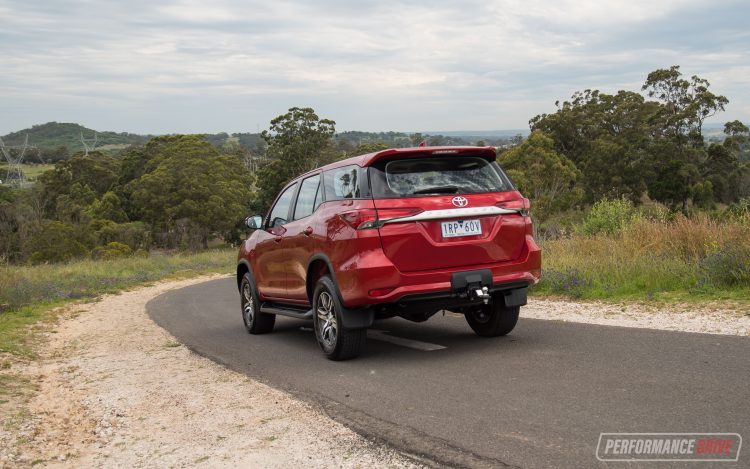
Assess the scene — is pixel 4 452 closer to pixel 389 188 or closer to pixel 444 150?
pixel 389 188

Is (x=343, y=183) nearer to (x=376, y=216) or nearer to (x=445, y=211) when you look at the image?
(x=376, y=216)

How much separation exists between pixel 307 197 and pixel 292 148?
65273mm

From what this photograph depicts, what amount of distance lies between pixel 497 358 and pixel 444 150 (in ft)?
6.72

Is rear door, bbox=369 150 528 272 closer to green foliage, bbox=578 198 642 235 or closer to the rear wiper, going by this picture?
the rear wiper

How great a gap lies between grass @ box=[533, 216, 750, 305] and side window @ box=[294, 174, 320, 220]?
4990 mm

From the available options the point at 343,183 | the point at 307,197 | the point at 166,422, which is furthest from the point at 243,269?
the point at 166,422

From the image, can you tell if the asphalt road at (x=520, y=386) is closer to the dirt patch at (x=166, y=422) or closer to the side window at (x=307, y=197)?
the dirt patch at (x=166, y=422)

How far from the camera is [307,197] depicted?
315 inches

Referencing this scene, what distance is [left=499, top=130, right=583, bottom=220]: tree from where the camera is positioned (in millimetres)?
50906

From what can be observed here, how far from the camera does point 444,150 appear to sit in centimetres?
671

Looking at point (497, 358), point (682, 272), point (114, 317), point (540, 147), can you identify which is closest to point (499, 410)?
point (497, 358)

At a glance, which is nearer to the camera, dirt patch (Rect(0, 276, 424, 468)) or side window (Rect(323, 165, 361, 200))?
dirt patch (Rect(0, 276, 424, 468))

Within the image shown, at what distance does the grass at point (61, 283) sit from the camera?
39.0 feet

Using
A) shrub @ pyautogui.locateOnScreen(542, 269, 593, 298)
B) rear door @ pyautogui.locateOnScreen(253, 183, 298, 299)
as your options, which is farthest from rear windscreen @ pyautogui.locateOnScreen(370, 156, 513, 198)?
shrub @ pyautogui.locateOnScreen(542, 269, 593, 298)
